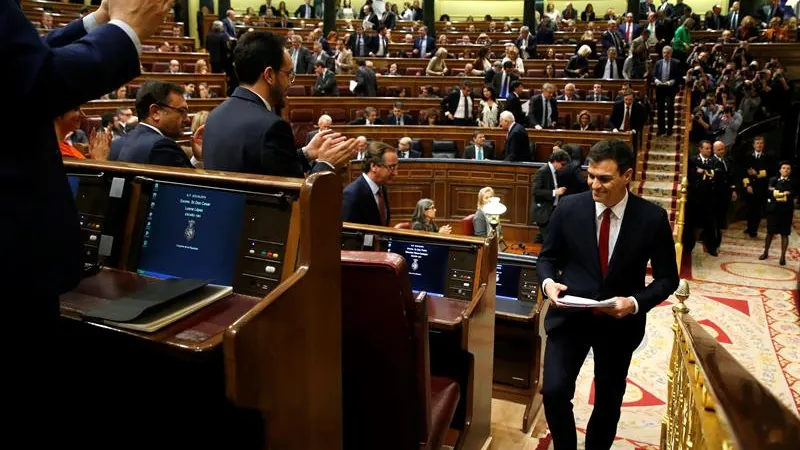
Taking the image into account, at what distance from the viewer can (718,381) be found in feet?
3.56

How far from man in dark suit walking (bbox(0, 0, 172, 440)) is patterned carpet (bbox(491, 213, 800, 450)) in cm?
271

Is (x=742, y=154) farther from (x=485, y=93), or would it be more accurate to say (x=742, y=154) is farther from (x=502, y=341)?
(x=502, y=341)

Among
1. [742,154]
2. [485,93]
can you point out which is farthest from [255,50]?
[742,154]

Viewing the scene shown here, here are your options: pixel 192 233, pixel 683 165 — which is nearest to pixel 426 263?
pixel 192 233

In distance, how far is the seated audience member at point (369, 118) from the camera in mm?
10164

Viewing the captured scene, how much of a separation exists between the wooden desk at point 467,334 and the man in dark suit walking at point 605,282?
251mm

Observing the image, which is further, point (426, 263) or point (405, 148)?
point (405, 148)

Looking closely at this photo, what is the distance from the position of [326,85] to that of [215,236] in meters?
9.62

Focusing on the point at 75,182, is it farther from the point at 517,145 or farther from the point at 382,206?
the point at 517,145

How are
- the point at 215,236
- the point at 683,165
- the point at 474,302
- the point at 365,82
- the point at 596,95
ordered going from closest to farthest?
the point at 215,236 → the point at 474,302 → the point at 683,165 → the point at 596,95 → the point at 365,82

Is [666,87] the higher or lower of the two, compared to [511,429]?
higher

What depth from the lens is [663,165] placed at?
997 cm

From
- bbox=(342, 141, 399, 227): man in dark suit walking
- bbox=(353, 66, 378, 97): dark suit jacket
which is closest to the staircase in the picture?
bbox=(353, 66, 378, 97): dark suit jacket

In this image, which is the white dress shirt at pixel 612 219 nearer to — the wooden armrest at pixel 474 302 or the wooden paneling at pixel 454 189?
the wooden armrest at pixel 474 302
